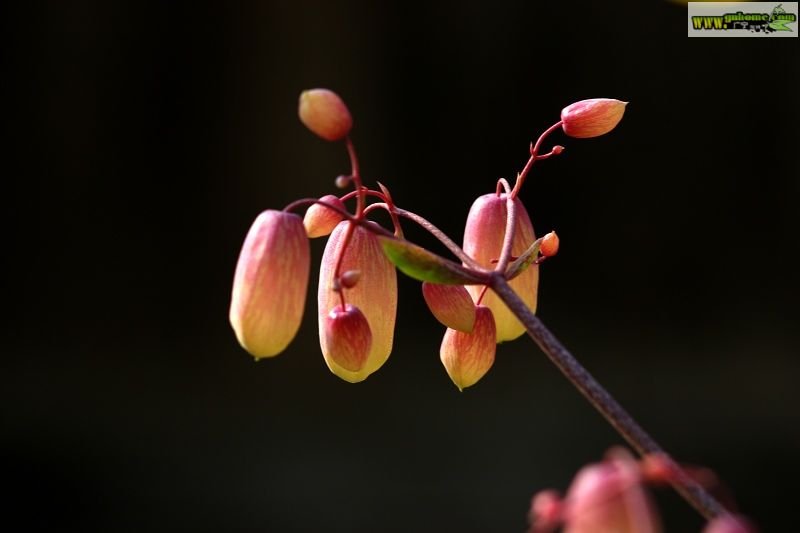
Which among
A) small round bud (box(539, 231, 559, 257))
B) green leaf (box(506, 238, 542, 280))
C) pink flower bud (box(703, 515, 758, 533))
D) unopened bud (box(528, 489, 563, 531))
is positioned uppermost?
small round bud (box(539, 231, 559, 257))

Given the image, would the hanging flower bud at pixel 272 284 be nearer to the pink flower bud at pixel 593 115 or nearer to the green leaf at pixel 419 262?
the green leaf at pixel 419 262

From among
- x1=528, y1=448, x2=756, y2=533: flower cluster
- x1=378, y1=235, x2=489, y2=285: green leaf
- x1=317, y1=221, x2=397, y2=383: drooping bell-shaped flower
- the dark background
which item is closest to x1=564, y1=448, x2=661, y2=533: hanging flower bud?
x1=528, y1=448, x2=756, y2=533: flower cluster

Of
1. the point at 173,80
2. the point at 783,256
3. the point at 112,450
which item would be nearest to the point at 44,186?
the point at 173,80

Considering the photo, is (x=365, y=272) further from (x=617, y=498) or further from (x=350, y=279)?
(x=617, y=498)

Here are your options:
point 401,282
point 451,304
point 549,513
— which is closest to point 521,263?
point 451,304

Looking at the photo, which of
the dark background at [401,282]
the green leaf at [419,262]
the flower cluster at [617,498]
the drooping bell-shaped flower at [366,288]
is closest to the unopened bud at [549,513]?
the flower cluster at [617,498]

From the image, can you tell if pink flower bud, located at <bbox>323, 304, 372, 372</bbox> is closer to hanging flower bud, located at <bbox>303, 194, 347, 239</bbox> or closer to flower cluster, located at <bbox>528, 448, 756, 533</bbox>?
hanging flower bud, located at <bbox>303, 194, 347, 239</bbox>
